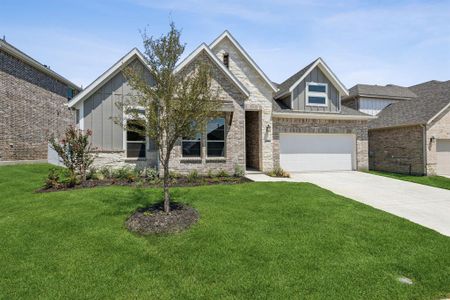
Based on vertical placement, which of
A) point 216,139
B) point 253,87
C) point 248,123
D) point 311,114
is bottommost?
point 216,139

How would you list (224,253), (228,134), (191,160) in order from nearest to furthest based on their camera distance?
(224,253), (191,160), (228,134)

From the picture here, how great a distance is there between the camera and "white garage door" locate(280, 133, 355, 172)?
1577 centimetres

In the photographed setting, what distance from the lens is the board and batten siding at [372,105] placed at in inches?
864

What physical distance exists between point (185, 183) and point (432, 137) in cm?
1607

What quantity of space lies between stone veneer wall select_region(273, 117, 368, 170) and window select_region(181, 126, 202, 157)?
502cm

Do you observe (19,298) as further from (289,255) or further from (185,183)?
(185,183)

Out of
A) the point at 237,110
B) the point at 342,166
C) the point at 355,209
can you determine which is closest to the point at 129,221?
the point at 355,209

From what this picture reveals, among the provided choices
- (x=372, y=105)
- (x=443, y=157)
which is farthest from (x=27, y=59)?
(x=443, y=157)

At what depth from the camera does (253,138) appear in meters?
16.5

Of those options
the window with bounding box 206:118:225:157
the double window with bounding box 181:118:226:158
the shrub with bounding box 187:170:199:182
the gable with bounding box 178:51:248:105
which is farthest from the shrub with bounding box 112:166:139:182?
the gable with bounding box 178:51:248:105

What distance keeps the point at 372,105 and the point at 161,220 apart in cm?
2209

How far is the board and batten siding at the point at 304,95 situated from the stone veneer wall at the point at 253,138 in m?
2.60

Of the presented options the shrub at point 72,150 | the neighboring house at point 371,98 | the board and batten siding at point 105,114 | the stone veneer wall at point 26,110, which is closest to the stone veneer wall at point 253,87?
the board and batten siding at point 105,114

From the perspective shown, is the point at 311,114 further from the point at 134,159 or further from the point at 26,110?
the point at 26,110
